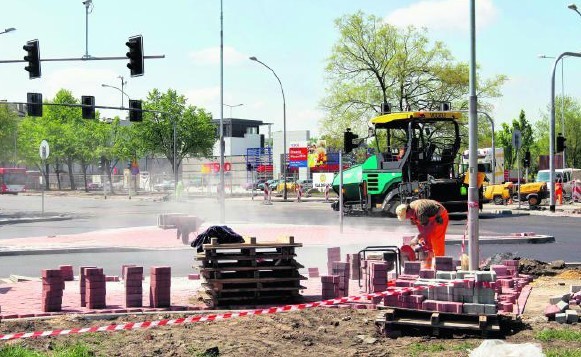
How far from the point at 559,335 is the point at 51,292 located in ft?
21.2

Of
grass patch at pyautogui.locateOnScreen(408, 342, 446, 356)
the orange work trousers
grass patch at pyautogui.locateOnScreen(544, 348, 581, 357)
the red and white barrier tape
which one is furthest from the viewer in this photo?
the orange work trousers

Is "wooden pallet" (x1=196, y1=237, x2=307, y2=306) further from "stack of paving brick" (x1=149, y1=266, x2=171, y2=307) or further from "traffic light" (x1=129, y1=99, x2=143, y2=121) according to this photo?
"traffic light" (x1=129, y1=99, x2=143, y2=121)

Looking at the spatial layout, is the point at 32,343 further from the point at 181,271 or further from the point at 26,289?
the point at 181,271

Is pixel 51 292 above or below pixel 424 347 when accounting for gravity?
above

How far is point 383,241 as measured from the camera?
20750 mm

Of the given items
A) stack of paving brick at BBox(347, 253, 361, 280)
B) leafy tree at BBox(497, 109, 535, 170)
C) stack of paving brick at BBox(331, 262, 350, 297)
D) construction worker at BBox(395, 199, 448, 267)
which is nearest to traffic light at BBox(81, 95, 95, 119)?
stack of paving brick at BBox(347, 253, 361, 280)

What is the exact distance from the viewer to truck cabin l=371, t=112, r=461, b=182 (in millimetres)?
25802

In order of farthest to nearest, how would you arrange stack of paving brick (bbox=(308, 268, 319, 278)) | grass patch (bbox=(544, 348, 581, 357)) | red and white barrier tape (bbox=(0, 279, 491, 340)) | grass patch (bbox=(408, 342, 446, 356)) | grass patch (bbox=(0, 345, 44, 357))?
stack of paving brick (bbox=(308, 268, 319, 278)) → red and white barrier tape (bbox=(0, 279, 491, 340)) → grass patch (bbox=(408, 342, 446, 356)) → grass patch (bbox=(0, 345, 44, 357)) → grass patch (bbox=(544, 348, 581, 357))

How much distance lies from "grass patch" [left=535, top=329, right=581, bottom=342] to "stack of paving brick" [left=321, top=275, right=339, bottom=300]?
134 inches

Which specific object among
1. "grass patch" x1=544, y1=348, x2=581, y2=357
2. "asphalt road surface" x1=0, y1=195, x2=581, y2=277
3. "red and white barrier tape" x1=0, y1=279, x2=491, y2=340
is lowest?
"asphalt road surface" x1=0, y1=195, x2=581, y2=277

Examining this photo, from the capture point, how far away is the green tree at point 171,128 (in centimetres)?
8531

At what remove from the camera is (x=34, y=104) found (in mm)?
35469

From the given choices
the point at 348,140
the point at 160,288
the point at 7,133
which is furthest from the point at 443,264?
the point at 7,133

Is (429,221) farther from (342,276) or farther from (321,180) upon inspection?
(321,180)
